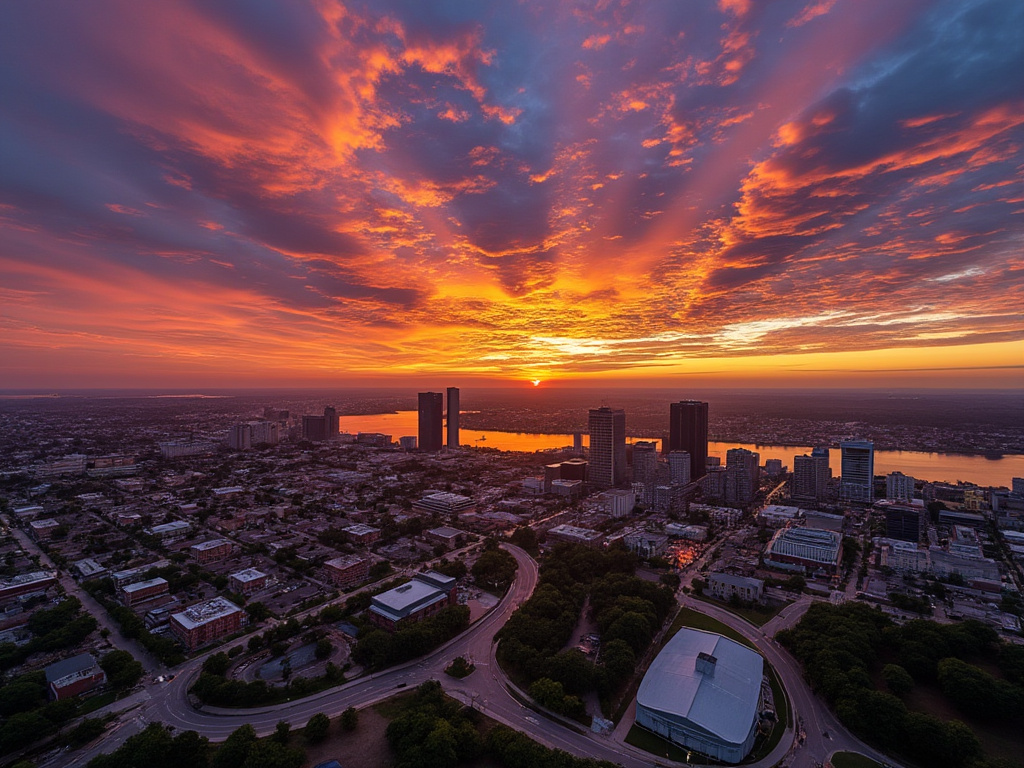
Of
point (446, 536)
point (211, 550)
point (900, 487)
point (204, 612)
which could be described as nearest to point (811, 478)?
point (900, 487)

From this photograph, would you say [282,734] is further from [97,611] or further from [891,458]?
[891,458]

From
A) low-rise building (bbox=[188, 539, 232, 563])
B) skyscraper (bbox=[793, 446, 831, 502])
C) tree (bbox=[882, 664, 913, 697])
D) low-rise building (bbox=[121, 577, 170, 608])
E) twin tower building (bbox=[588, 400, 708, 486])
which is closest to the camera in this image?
tree (bbox=[882, 664, 913, 697])

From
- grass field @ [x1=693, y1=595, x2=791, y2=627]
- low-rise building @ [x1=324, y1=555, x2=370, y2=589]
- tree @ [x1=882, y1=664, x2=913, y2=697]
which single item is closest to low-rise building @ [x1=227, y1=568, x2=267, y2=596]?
low-rise building @ [x1=324, y1=555, x2=370, y2=589]

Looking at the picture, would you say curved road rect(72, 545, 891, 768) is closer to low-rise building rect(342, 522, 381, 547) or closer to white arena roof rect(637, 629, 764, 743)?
white arena roof rect(637, 629, 764, 743)

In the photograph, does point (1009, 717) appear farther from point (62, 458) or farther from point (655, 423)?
point (655, 423)

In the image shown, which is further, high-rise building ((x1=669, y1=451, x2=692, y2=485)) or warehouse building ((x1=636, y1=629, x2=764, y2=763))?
high-rise building ((x1=669, y1=451, x2=692, y2=485))

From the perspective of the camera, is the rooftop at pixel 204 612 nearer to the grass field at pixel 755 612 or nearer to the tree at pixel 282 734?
the tree at pixel 282 734
